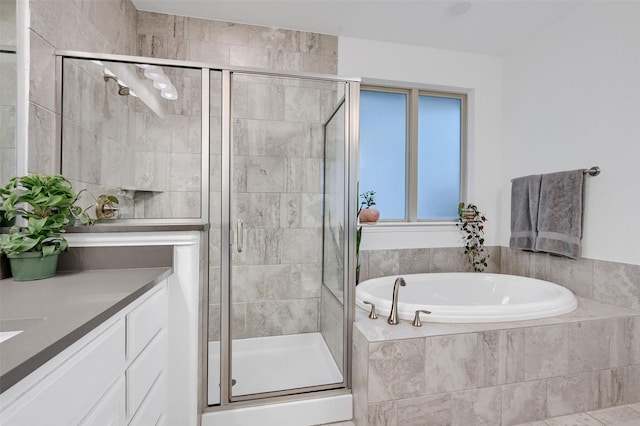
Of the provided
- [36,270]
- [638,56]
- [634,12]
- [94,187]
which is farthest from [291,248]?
[634,12]

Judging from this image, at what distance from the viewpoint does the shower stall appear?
1.46 metres

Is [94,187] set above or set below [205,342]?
above

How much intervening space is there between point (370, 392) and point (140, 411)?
0.98 meters

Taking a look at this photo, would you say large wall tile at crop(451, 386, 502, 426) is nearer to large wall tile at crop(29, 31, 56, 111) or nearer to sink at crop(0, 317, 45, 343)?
sink at crop(0, 317, 45, 343)

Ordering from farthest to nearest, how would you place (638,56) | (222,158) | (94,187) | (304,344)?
(304,344) < (638,56) < (222,158) < (94,187)

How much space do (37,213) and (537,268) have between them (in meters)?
3.23

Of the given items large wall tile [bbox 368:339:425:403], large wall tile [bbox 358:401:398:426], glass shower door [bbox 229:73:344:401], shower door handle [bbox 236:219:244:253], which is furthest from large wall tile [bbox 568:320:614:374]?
shower door handle [bbox 236:219:244:253]

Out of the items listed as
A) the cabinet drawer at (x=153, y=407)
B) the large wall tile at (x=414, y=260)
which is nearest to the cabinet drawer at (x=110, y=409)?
the cabinet drawer at (x=153, y=407)

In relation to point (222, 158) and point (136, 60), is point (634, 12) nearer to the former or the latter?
point (222, 158)

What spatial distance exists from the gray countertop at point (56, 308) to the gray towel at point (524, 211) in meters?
2.71

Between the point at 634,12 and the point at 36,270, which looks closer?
the point at 36,270

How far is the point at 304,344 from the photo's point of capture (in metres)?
2.08

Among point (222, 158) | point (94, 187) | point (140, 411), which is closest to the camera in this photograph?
point (140, 411)

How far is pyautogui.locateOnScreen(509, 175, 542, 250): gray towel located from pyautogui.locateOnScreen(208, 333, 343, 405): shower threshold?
1.91m
